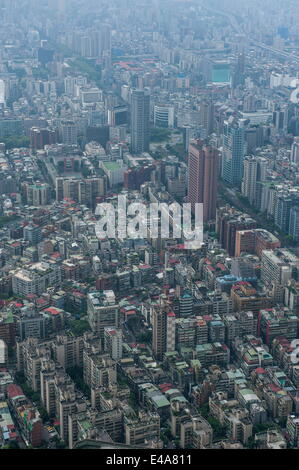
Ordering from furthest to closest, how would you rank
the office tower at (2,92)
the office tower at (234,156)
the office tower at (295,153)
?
1. the office tower at (2,92)
2. the office tower at (295,153)
3. the office tower at (234,156)

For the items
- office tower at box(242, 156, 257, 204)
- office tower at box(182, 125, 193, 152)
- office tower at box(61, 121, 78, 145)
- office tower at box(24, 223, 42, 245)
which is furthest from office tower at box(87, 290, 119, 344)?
office tower at box(61, 121, 78, 145)

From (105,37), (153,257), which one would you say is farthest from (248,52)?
(153,257)

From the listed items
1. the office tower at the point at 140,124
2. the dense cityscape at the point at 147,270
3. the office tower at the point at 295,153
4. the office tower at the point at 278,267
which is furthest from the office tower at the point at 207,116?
the office tower at the point at 278,267

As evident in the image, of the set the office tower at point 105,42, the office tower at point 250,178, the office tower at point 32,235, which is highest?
the office tower at point 105,42

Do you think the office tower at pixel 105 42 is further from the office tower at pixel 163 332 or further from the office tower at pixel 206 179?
the office tower at pixel 163 332

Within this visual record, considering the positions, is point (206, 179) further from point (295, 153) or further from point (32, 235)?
point (295, 153)

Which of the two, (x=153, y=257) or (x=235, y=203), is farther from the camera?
(x=235, y=203)
